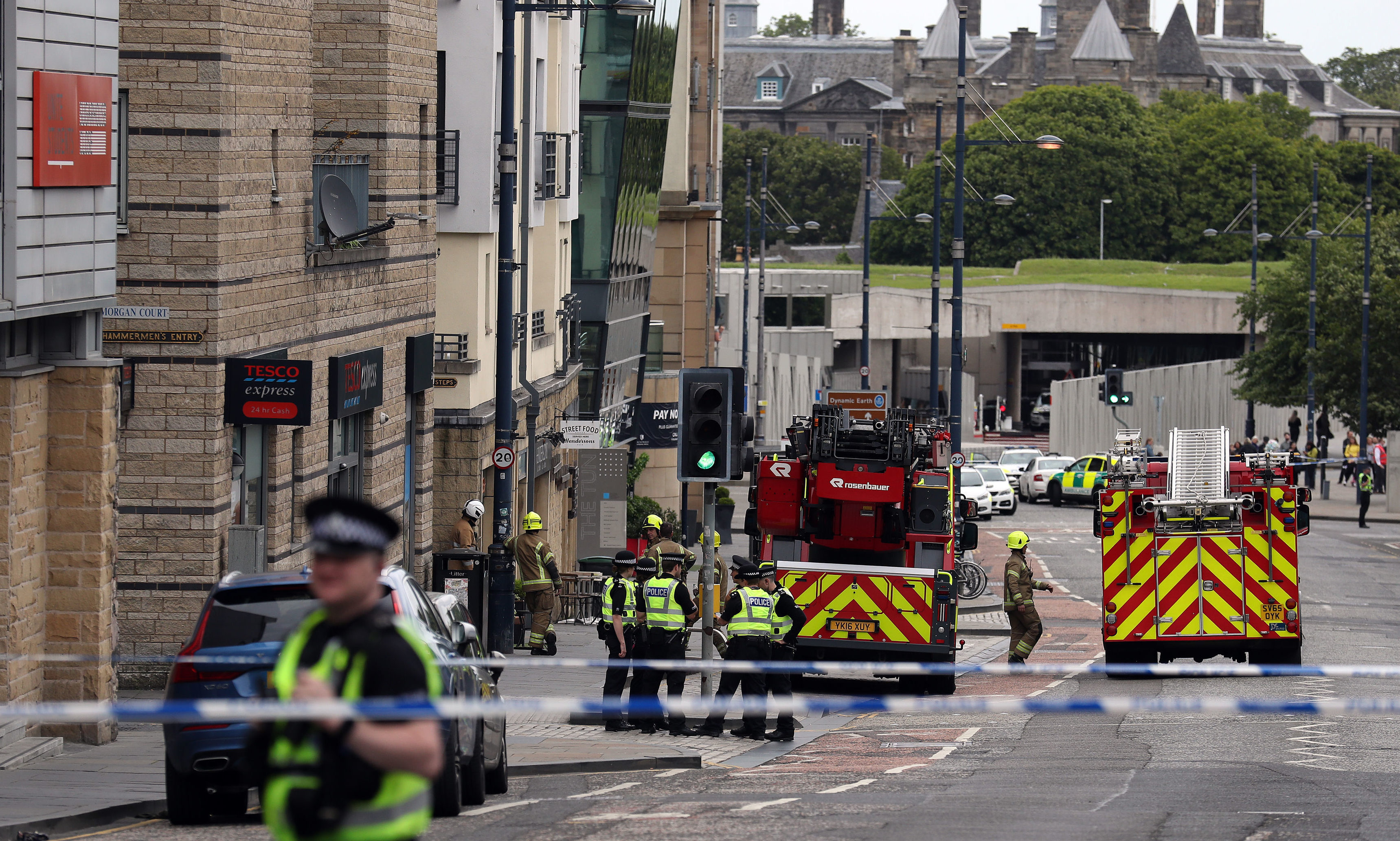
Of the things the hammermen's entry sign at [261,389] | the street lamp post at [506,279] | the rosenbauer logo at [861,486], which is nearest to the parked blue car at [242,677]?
the hammermen's entry sign at [261,389]

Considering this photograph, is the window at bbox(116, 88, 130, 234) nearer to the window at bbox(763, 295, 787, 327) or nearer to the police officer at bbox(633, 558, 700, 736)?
the police officer at bbox(633, 558, 700, 736)

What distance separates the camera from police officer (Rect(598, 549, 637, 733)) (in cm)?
1659

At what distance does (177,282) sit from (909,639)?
7962 millimetres

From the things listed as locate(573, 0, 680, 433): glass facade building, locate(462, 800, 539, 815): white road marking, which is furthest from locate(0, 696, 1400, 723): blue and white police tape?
locate(573, 0, 680, 433): glass facade building

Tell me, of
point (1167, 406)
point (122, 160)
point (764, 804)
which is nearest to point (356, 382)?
point (122, 160)

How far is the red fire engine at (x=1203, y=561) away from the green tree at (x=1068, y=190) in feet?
295

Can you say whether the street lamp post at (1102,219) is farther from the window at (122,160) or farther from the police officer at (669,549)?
the window at (122,160)

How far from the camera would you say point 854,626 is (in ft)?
66.3

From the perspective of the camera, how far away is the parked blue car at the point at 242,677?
11.1 metres

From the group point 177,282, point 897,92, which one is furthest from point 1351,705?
point 897,92

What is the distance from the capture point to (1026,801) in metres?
12.3

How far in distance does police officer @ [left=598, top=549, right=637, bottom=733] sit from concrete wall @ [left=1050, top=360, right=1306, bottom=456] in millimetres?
56450

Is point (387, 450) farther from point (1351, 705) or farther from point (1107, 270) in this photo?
point (1107, 270)

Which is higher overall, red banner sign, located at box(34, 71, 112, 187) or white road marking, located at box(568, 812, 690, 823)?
red banner sign, located at box(34, 71, 112, 187)
